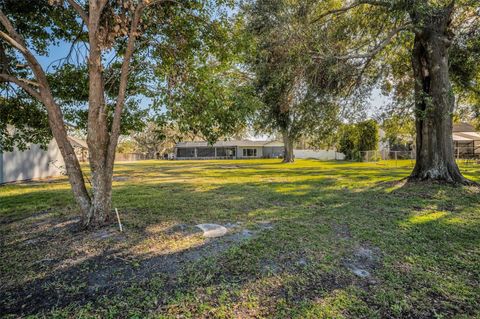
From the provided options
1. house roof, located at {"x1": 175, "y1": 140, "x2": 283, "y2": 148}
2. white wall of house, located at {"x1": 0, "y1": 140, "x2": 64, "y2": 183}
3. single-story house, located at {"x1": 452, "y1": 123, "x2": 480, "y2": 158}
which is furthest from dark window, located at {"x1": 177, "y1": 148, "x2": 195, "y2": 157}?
single-story house, located at {"x1": 452, "y1": 123, "x2": 480, "y2": 158}

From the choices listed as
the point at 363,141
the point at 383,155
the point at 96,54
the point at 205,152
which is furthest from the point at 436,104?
the point at 205,152

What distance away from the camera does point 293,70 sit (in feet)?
29.1

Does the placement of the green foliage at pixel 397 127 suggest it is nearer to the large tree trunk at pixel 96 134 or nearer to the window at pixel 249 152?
the large tree trunk at pixel 96 134

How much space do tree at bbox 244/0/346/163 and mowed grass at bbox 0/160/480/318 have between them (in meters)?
4.47

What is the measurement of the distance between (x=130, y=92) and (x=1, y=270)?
388cm

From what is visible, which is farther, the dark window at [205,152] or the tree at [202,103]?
the dark window at [205,152]

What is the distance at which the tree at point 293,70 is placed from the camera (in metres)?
8.50

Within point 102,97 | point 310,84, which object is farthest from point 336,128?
point 102,97

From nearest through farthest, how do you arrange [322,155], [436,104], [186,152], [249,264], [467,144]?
[249,264], [436,104], [467,144], [322,155], [186,152]

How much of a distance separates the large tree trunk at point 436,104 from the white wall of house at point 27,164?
1562 centimetres

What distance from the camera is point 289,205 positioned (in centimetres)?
708

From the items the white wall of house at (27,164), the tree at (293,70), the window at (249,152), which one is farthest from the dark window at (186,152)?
the tree at (293,70)

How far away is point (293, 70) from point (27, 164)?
15.4 m

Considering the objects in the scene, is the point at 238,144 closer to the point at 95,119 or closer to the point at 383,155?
the point at 383,155
